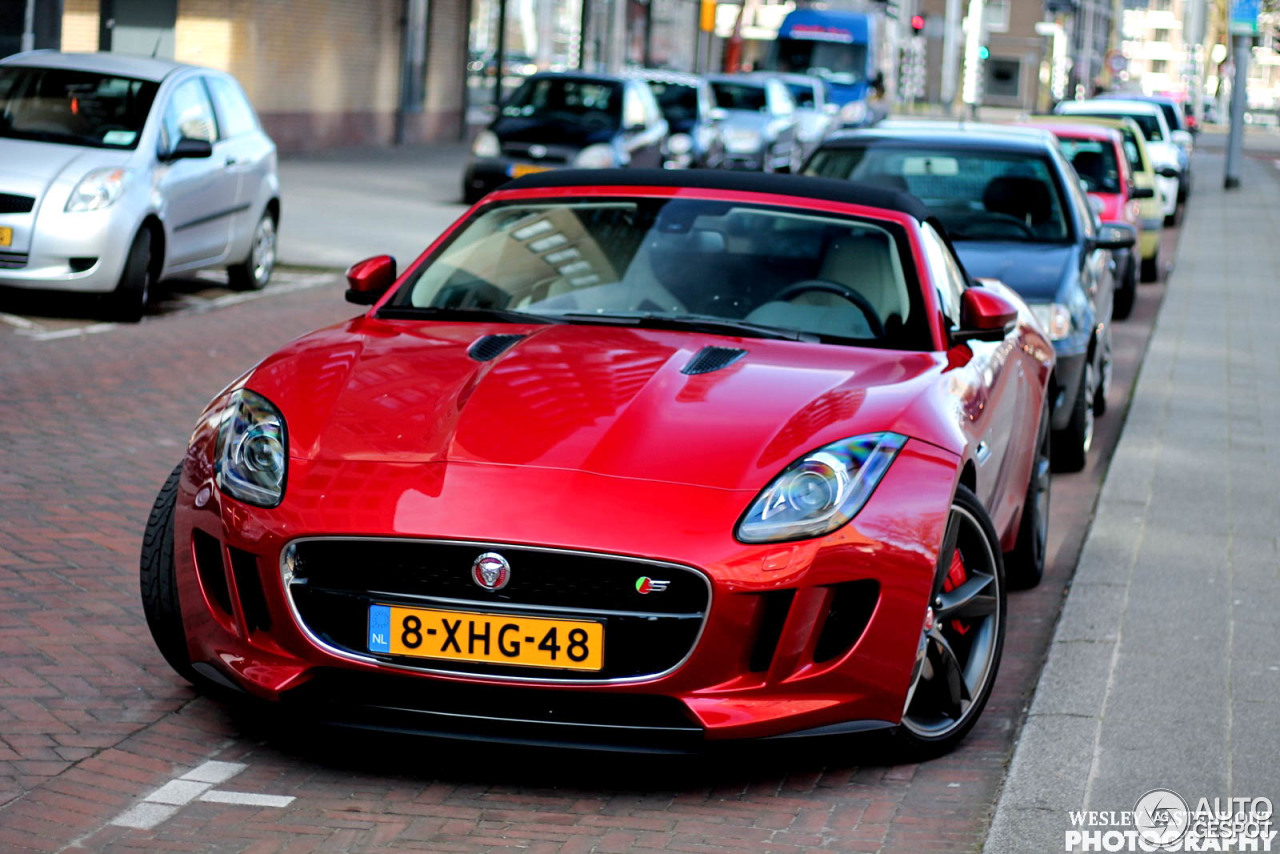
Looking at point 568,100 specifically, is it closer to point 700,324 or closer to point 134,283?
point 134,283

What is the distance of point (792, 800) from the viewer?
169 inches

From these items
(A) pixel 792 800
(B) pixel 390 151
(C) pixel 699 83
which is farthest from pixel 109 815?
(B) pixel 390 151

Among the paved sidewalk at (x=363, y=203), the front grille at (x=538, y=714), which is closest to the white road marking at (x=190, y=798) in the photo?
the front grille at (x=538, y=714)

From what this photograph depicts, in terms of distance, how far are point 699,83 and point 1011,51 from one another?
9918cm

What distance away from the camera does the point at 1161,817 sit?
412 centimetres

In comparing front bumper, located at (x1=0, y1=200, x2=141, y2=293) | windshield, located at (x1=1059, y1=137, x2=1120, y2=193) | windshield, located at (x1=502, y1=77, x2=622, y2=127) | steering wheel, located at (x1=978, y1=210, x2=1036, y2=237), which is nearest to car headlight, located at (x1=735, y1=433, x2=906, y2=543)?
steering wheel, located at (x1=978, y1=210, x2=1036, y2=237)

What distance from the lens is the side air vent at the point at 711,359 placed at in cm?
473

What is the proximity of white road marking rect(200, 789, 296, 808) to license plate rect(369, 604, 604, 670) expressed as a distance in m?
0.47

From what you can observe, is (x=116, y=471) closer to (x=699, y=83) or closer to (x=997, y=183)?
(x=997, y=183)

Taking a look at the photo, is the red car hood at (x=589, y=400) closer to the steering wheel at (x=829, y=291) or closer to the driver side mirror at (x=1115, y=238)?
the steering wheel at (x=829, y=291)

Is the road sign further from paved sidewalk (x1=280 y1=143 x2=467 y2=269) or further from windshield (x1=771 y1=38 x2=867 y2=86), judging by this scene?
paved sidewalk (x1=280 y1=143 x2=467 y2=269)

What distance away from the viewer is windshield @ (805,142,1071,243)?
1005 cm

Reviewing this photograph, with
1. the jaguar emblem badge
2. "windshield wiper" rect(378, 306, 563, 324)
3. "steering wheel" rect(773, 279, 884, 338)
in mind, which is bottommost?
the jaguar emblem badge

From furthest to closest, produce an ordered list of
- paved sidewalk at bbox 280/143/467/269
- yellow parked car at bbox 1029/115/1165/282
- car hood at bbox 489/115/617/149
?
car hood at bbox 489/115/617/149 → yellow parked car at bbox 1029/115/1165/282 → paved sidewalk at bbox 280/143/467/269
